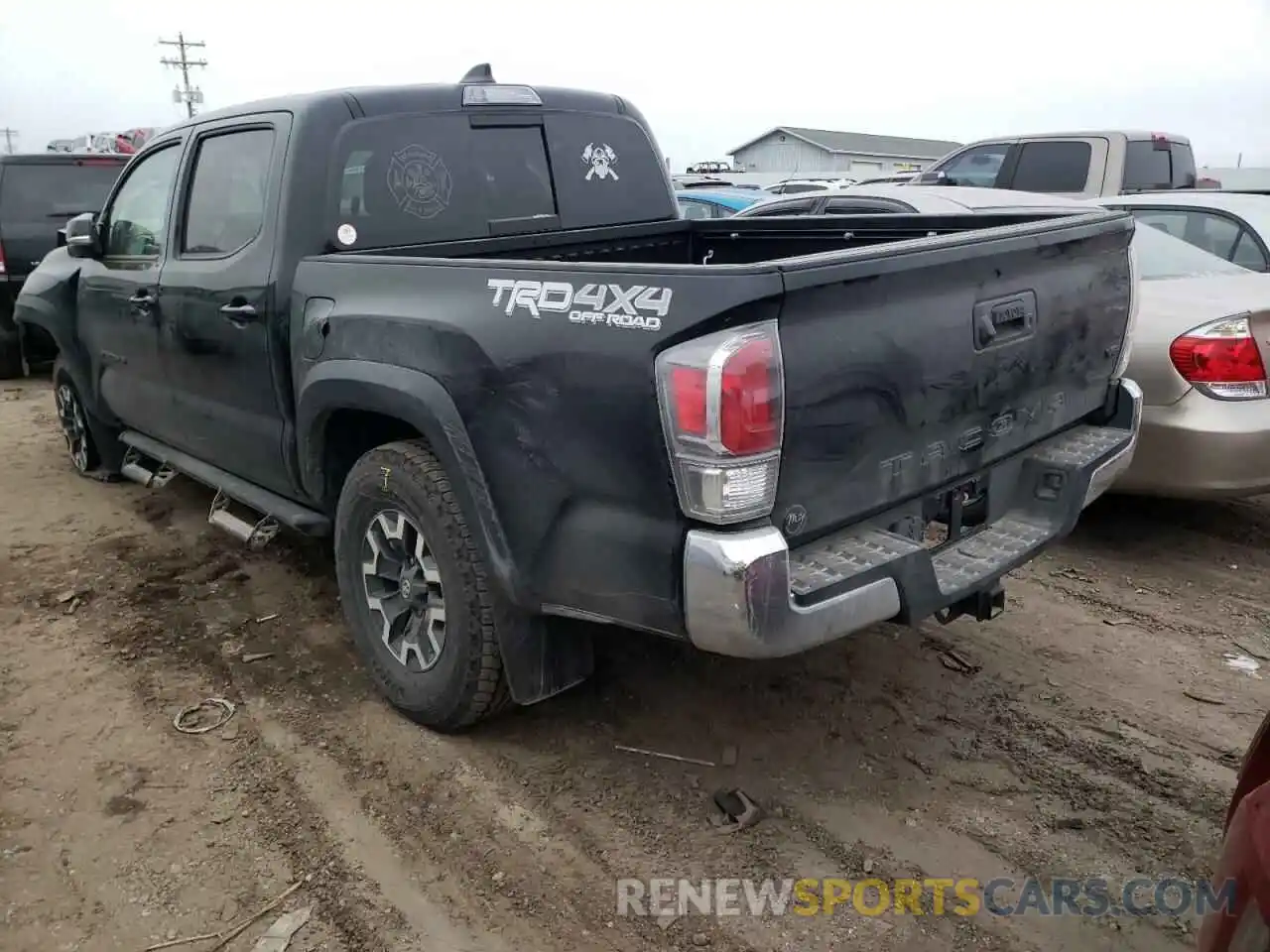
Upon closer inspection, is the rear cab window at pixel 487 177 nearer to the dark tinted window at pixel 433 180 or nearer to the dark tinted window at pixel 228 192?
the dark tinted window at pixel 433 180

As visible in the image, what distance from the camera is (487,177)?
3.96 meters

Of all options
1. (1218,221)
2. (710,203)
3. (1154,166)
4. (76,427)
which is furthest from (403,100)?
(1154,166)

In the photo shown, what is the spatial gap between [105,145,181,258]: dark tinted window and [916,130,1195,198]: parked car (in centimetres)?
742

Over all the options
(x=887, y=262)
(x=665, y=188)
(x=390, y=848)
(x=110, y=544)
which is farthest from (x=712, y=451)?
(x=110, y=544)

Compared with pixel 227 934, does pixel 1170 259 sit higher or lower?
higher

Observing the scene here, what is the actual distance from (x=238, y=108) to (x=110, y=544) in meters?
2.42

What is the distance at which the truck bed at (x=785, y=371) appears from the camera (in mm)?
2369

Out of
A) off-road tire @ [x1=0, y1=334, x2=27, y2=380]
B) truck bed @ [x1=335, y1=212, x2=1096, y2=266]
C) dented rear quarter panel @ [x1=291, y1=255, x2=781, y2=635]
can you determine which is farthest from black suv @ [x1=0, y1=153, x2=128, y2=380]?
dented rear quarter panel @ [x1=291, y1=255, x2=781, y2=635]

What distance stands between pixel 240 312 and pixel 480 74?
54.8 inches

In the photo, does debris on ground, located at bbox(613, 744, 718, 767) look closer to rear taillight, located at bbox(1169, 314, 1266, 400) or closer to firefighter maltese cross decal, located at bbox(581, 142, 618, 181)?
firefighter maltese cross decal, located at bbox(581, 142, 618, 181)

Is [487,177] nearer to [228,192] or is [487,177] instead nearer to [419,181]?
[419,181]

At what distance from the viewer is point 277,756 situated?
10.7ft

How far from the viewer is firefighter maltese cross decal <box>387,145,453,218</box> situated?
371 cm

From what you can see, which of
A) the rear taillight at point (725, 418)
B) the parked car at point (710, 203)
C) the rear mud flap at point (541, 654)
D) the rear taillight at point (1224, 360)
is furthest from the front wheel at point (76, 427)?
the parked car at point (710, 203)
